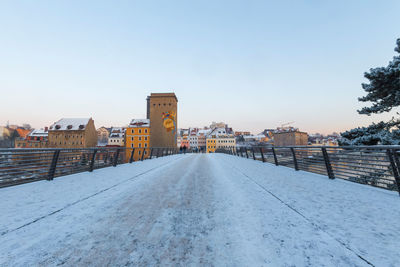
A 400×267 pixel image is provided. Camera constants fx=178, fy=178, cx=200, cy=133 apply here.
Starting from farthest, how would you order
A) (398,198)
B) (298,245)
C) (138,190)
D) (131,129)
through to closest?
(131,129) → (138,190) → (398,198) → (298,245)

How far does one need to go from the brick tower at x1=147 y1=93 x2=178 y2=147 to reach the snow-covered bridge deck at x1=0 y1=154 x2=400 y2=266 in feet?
226

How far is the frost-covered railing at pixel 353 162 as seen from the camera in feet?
14.8

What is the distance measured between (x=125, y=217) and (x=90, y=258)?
1147 mm

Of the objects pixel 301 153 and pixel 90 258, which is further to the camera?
pixel 301 153

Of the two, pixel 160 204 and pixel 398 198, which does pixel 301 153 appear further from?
pixel 160 204

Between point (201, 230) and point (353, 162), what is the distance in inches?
230

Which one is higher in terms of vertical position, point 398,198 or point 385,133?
point 385,133

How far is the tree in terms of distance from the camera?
9.02m

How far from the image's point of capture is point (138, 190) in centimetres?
490

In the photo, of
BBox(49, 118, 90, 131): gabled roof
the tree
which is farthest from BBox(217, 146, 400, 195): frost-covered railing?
BBox(49, 118, 90, 131): gabled roof

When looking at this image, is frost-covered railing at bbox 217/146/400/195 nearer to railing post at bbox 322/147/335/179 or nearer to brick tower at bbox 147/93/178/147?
railing post at bbox 322/147/335/179

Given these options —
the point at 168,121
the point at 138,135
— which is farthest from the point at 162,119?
the point at 138,135

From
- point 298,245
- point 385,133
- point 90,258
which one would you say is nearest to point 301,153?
point 385,133

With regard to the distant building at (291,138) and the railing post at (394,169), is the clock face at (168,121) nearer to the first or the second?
the distant building at (291,138)
